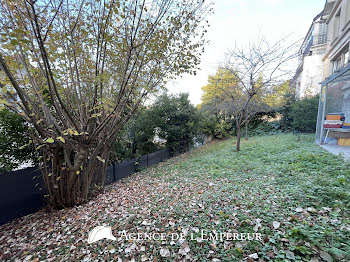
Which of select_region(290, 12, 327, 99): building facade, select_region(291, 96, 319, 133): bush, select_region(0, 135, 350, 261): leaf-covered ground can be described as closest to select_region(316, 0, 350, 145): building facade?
select_region(291, 96, 319, 133): bush

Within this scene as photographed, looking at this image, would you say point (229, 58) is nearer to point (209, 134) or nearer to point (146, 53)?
point (146, 53)

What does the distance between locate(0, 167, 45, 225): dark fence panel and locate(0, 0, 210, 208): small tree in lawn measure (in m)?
0.40

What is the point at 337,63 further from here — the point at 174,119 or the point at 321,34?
the point at 174,119

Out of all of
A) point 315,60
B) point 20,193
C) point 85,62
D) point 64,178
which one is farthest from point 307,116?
point 20,193

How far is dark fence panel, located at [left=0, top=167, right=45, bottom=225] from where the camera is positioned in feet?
8.42

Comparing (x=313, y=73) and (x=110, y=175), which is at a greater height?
(x=313, y=73)

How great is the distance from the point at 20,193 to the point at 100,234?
2070 millimetres

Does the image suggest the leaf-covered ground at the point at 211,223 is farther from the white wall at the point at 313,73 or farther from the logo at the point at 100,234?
the white wall at the point at 313,73

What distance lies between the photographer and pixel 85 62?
2.59 meters

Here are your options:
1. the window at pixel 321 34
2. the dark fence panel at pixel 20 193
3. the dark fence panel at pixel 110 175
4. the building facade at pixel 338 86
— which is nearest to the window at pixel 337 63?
the building facade at pixel 338 86

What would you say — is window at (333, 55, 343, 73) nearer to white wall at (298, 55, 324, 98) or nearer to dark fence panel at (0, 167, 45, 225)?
white wall at (298, 55, 324, 98)

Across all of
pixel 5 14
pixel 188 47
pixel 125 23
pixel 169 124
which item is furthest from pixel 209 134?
pixel 5 14

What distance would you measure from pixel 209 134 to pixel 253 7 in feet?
26.7

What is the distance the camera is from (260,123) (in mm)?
12570
